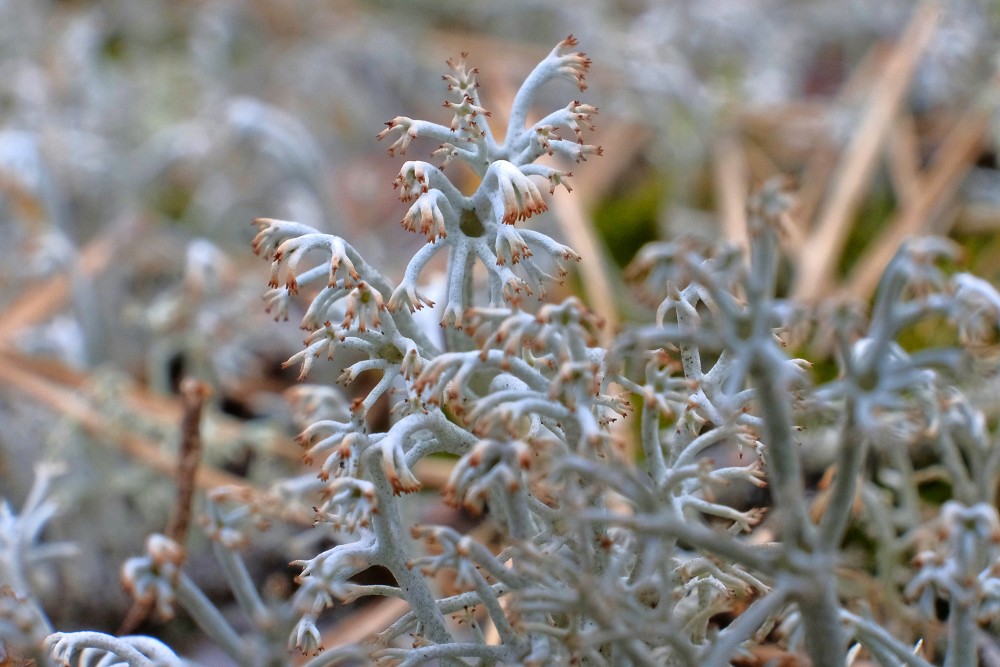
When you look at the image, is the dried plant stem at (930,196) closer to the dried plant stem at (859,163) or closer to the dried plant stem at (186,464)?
the dried plant stem at (859,163)

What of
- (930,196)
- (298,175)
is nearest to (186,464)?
(298,175)

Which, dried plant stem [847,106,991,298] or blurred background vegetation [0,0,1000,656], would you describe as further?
dried plant stem [847,106,991,298]

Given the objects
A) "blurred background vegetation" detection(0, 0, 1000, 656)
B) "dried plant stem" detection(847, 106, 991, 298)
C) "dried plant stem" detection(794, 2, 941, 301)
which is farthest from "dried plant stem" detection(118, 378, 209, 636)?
"dried plant stem" detection(847, 106, 991, 298)

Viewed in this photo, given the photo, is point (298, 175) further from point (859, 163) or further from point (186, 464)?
point (859, 163)

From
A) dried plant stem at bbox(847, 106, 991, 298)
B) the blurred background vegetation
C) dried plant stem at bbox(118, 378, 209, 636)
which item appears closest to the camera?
dried plant stem at bbox(118, 378, 209, 636)

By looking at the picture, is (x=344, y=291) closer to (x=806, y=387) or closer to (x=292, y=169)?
(x=806, y=387)

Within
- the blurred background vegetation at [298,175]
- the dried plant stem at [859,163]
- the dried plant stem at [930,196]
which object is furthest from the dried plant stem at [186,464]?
the dried plant stem at [930,196]

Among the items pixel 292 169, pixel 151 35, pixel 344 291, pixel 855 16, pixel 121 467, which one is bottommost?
→ pixel 121 467

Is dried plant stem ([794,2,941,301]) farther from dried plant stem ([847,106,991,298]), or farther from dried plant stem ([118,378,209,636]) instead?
dried plant stem ([118,378,209,636])

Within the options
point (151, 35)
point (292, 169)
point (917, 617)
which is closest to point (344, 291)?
point (917, 617)
